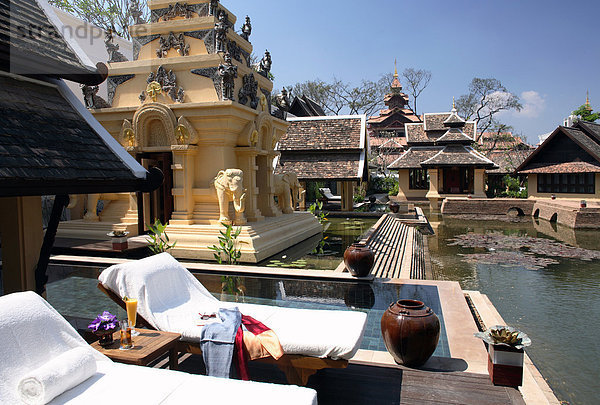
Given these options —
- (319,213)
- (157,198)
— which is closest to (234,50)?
(157,198)

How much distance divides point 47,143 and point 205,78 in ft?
19.1

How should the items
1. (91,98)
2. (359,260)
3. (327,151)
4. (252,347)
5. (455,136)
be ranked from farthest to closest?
(455,136), (327,151), (91,98), (359,260), (252,347)

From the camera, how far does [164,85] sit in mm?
9391

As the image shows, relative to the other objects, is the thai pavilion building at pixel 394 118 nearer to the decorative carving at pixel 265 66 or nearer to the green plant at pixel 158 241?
the decorative carving at pixel 265 66

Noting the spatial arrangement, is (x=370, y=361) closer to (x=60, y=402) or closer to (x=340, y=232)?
(x=60, y=402)

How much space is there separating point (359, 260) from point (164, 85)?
602 cm

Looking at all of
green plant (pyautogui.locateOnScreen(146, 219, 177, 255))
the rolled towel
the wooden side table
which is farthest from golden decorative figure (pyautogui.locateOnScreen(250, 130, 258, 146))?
the rolled towel

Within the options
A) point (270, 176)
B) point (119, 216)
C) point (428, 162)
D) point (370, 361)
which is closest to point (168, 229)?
point (119, 216)

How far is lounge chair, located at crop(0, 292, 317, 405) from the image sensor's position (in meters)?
2.56

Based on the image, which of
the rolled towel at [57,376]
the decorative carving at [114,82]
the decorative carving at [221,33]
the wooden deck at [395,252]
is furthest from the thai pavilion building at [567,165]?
the rolled towel at [57,376]

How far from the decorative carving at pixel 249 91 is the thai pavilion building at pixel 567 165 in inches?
831

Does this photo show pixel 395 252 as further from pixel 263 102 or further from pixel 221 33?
pixel 221 33

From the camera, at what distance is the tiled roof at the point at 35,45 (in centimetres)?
415

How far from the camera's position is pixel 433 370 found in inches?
147
